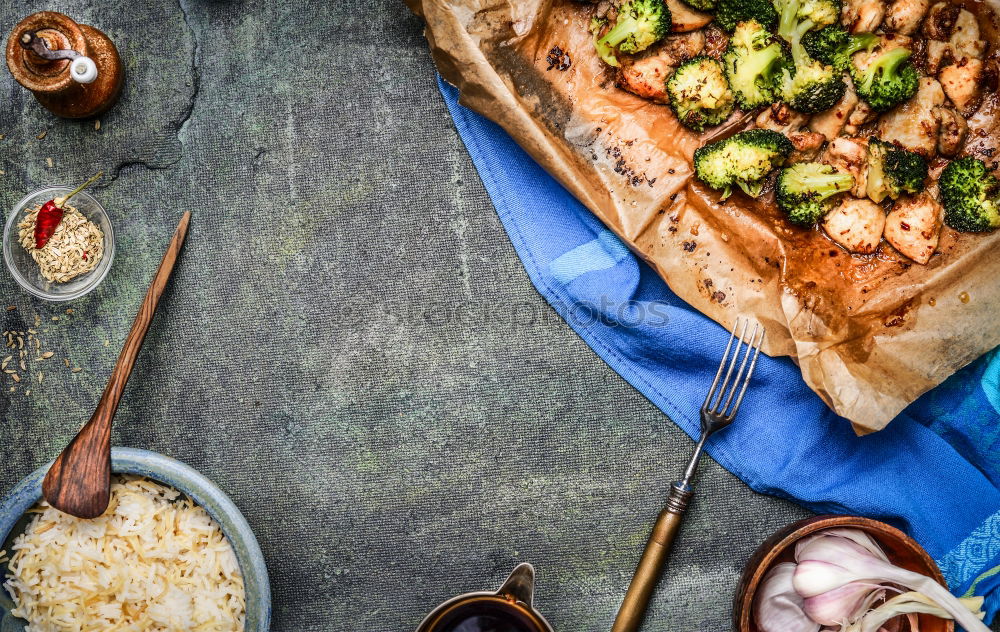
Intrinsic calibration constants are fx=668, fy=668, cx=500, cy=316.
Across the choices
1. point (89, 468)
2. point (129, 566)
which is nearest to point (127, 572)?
point (129, 566)

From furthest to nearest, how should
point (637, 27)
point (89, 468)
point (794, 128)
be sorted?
point (794, 128)
point (637, 27)
point (89, 468)

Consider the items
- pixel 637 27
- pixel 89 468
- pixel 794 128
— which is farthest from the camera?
pixel 794 128

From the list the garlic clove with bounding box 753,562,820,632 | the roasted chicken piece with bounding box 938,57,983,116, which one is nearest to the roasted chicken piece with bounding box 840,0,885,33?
the roasted chicken piece with bounding box 938,57,983,116

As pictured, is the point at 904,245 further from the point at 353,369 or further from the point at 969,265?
the point at 353,369

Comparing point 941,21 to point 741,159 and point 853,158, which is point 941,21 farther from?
point 741,159

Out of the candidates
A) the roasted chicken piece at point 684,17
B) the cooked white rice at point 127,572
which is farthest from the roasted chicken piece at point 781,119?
the cooked white rice at point 127,572

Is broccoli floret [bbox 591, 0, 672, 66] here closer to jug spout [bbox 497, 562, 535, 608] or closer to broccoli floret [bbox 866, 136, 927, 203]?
broccoli floret [bbox 866, 136, 927, 203]

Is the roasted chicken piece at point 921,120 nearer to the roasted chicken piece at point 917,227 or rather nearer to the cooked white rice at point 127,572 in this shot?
the roasted chicken piece at point 917,227
